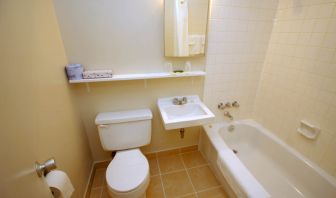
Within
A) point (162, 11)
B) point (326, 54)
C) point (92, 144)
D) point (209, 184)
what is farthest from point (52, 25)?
point (326, 54)

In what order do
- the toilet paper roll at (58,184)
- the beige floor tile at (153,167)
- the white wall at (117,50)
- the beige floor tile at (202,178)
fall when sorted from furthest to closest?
the beige floor tile at (153,167) < the beige floor tile at (202,178) < the white wall at (117,50) < the toilet paper roll at (58,184)

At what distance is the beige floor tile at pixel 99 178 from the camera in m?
1.60

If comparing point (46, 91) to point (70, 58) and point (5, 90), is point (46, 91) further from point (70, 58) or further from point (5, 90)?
point (70, 58)

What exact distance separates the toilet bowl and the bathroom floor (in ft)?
1.41

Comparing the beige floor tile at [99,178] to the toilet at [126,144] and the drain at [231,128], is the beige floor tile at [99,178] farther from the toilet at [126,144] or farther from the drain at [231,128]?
the drain at [231,128]

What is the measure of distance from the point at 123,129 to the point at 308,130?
1709mm

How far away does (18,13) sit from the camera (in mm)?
774

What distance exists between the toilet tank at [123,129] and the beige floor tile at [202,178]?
27.9 inches

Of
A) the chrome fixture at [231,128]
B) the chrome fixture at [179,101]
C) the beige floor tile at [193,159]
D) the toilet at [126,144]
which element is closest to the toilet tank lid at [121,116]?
the toilet at [126,144]

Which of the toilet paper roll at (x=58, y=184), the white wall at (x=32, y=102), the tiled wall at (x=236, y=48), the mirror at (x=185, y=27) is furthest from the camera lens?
the tiled wall at (x=236, y=48)

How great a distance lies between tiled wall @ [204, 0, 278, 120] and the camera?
143 cm

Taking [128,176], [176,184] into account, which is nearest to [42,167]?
[128,176]

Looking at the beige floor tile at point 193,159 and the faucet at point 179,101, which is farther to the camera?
the beige floor tile at point 193,159

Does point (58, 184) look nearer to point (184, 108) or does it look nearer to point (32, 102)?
point (32, 102)
